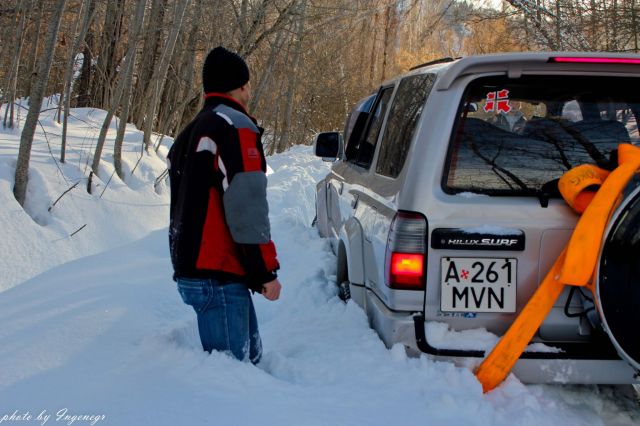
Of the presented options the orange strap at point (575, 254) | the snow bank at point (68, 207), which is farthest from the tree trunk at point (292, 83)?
the orange strap at point (575, 254)

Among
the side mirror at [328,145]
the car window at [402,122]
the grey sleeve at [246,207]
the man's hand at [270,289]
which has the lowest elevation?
the man's hand at [270,289]

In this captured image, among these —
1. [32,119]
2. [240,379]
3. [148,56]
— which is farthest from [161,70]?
[240,379]

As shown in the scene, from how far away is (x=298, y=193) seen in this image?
11.0 metres

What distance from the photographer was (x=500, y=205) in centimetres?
270

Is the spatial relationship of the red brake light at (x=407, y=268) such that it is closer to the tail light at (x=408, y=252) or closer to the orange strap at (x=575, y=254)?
the tail light at (x=408, y=252)

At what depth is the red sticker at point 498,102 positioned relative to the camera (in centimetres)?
282

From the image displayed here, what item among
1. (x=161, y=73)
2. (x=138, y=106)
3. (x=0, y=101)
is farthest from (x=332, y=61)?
(x=0, y=101)

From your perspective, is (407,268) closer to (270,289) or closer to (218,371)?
(270,289)

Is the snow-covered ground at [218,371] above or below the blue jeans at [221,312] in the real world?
below

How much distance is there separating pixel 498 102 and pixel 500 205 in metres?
0.53

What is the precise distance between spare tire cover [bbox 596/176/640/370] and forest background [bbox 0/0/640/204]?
6820mm

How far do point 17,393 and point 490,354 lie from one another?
219 centimetres

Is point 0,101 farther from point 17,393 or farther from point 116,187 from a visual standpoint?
point 17,393

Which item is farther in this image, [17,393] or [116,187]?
[116,187]
